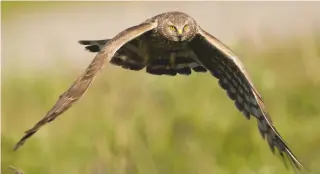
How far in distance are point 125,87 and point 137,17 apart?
1340 mm

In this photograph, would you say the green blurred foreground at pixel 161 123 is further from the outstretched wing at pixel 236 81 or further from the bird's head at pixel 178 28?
the bird's head at pixel 178 28

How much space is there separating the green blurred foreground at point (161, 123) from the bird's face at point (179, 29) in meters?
0.72

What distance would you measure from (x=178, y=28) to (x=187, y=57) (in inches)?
11.5

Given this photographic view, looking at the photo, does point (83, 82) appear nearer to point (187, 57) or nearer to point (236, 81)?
point (236, 81)

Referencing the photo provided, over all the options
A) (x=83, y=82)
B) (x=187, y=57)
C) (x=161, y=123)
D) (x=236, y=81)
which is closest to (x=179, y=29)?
(x=187, y=57)

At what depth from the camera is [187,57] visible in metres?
7.40

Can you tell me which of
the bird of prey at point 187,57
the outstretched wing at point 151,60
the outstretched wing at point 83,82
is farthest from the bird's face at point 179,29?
the outstretched wing at point 83,82

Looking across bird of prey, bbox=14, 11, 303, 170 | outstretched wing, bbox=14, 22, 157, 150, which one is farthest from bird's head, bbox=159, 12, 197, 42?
outstretched wing, bbox=14, 22, 157, 150

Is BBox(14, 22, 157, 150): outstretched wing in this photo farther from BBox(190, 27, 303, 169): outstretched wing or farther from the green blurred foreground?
the green blurred foreground

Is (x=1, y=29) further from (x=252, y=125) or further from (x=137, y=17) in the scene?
(x=252, y=125)

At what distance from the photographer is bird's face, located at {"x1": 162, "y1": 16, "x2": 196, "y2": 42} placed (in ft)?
23.3

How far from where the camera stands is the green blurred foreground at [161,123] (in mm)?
7273

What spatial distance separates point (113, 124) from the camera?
25.0ft

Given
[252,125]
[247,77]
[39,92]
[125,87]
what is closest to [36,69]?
[39,92]
